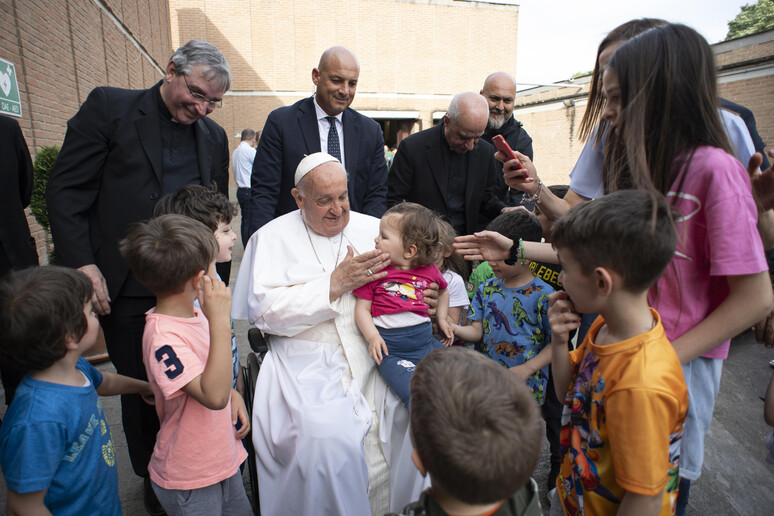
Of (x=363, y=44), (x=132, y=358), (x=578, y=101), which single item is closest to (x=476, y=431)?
(x=132, y=358)

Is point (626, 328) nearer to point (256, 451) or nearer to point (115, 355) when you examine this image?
point (256, 451)

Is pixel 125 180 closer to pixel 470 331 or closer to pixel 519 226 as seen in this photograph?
pixel 470 331

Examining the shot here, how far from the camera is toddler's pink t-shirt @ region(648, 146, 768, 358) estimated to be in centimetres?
131

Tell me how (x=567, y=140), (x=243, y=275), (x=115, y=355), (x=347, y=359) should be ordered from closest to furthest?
1. (x=347, y=359)
2. (x=115, y=355)
3. (x=243, y=275)
4. (x=567, y=140)

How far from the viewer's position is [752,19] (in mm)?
37656

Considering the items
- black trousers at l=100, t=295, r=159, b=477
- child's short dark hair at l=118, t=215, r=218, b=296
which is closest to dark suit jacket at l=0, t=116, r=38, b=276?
black trousers at l=100, t=295, r=159, b=477

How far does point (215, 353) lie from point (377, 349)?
0.88 metres

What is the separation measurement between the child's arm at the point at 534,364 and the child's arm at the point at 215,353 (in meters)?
1.39

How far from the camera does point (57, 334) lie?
59.3 inches

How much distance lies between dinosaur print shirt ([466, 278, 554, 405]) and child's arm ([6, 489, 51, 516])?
6.64 feet

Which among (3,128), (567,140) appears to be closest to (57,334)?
(3,128)

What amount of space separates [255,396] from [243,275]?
0.83 meters

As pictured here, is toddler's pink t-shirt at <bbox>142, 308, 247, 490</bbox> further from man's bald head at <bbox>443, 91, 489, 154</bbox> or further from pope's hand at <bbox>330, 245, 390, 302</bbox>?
man's bald head at <bbox>443, 91, 489, 154</bbox>

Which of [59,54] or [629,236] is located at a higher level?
[59,54]
